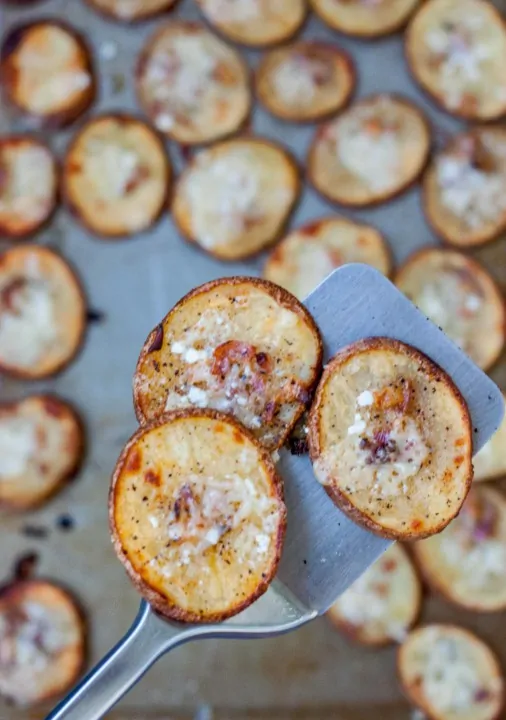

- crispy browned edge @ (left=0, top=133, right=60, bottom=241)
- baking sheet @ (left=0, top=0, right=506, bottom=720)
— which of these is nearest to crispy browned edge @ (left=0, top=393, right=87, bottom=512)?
baking sheet @ (left=0, top=0, right=506, bottom=720)

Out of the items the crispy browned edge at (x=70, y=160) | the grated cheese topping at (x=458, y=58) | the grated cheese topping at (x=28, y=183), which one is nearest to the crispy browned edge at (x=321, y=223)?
the crispy browned edge at (x=70, y=160)

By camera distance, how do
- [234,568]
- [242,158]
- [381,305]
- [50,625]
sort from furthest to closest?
[242,158] < [50,625] < [381,305] < [234,568]

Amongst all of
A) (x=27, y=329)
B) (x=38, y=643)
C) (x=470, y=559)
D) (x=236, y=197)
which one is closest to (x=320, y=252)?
(x=236, y=197)

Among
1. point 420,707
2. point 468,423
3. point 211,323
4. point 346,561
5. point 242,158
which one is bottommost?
point 420,707

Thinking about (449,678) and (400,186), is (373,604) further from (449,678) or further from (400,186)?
(400,186)

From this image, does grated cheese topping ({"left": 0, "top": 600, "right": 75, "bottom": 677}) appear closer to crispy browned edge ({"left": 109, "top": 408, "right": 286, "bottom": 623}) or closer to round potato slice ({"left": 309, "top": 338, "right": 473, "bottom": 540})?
crispy browned edge ({"left": 109, "top": 408, "right": 286, "bottom": 623})

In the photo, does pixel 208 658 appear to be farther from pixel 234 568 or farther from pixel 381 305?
pixel 381 305

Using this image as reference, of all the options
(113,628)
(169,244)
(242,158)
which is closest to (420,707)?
(113,628)
